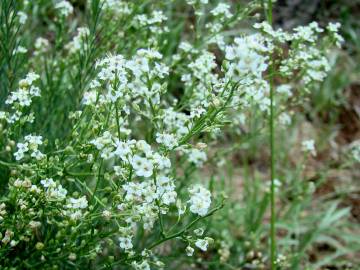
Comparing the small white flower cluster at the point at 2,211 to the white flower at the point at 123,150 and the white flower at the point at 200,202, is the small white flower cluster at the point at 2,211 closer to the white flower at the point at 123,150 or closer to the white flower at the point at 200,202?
the white flower at the point at 123,150

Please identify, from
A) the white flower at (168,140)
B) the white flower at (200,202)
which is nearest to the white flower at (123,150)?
the white flower at (168,140)

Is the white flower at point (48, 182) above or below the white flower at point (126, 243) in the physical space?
above

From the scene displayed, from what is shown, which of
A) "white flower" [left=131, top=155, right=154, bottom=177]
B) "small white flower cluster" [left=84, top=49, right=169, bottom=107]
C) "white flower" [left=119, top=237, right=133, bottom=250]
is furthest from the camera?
"white flower" [left=119, top=237, right=133, bottom=250]

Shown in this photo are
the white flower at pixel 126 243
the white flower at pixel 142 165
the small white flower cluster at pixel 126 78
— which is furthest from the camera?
the white flower at pixel 126 243

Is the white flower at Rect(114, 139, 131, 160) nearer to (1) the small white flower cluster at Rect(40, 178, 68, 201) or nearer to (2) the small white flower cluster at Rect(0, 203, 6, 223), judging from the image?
(1) the small white flower cluster at Rect(40, 178, 68, 201)

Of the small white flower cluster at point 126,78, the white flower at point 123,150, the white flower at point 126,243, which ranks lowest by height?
the white flower at point 126,243

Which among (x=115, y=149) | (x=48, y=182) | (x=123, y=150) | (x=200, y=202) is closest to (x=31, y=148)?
(x=48, y=182)

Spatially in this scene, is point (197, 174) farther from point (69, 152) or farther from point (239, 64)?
point (239, 64)

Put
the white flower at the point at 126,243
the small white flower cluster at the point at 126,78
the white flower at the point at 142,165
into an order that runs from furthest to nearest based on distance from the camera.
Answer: the white flower at the point at 126,243 < the small white flower cluster at the point at 126,78 < the white flower at the point at 142,165

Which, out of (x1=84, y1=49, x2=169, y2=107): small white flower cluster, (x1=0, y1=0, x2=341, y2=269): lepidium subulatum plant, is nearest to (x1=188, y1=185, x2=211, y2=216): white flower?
(x1=0, y1=0, x2=341, y2=269): lepidium subulatum plant

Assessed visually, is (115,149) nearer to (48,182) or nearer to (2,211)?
(48,182)

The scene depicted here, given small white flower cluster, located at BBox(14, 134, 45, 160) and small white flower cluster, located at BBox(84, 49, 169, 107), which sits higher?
small white flower cluster, located at BBox(84, 49, 169, 107)
